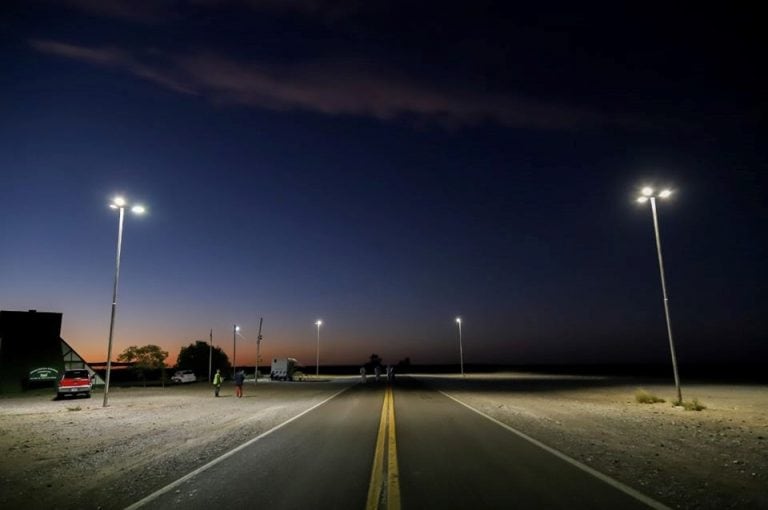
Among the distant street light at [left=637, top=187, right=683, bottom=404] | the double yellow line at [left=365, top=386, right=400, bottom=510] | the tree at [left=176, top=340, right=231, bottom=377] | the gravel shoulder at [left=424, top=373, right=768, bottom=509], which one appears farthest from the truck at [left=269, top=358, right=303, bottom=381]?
the double yellow line at [left=365, top=386, right=400, bottom=510]

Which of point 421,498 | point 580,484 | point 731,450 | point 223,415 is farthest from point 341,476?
point 223,415

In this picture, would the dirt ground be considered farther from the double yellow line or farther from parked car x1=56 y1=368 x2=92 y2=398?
parked car x1=56 y1=368 x2=92 y2=398

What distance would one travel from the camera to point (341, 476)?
7734 mm

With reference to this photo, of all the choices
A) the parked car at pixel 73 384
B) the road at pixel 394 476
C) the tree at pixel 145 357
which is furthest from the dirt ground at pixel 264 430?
the tree at pixel 145 357

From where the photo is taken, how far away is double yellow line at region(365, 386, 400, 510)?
245 inches

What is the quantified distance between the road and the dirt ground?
72cm

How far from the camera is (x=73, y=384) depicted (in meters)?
29.2

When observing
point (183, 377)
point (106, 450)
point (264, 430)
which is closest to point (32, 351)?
point (183, 377)

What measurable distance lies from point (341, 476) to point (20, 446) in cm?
959

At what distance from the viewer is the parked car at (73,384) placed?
28938mm

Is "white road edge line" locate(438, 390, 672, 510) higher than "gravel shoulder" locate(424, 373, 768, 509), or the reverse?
"white road edge line" locate(438, 390, 672, 510)

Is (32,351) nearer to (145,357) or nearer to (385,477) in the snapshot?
(145,357)

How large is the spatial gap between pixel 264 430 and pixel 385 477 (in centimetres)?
708

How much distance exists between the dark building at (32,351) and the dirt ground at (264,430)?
20.2 m
